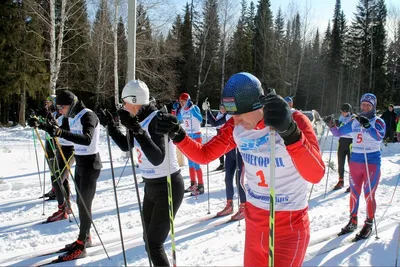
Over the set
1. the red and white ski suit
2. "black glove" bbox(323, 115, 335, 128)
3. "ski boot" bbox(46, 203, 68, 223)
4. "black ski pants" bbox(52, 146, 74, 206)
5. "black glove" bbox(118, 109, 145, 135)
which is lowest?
"ski boot" bbox(46, 203, 68, 223)

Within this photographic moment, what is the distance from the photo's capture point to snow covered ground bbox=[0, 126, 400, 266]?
149 inches

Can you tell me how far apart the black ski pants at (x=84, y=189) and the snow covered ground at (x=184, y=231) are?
33 cm

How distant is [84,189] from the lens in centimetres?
386

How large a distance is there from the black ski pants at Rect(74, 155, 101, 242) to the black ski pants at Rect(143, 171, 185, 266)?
48.1 inches

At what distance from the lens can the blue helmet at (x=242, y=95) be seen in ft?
6.51

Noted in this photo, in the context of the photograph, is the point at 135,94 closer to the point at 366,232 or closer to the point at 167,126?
the point at 167,126

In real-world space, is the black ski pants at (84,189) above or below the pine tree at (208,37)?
below

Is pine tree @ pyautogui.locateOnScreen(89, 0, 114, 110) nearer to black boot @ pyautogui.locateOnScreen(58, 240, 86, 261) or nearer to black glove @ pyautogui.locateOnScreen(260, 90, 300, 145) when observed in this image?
black boot @ pyautogui.locateOnScreen(58, 240, 86, 261)

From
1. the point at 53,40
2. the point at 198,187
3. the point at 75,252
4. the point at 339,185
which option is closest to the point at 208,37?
the point at 53,40

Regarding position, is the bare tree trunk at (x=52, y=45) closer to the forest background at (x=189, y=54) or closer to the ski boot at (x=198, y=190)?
the forest background at (x=189, y=54)

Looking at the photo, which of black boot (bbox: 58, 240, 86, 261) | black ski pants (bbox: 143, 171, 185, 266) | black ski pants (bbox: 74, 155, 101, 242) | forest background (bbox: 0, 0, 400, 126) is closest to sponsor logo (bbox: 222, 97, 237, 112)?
black ski pants (bbox: 143, 171, 185, 266)

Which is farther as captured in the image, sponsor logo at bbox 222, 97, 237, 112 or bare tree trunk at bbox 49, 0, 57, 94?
bare tree trunk at bbox 49, 0, 57, 94

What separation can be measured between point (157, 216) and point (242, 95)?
1379 millimetres

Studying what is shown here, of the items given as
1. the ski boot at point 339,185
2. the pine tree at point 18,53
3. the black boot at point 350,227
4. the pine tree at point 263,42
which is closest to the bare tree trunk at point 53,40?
the pine tree at point 18,53
